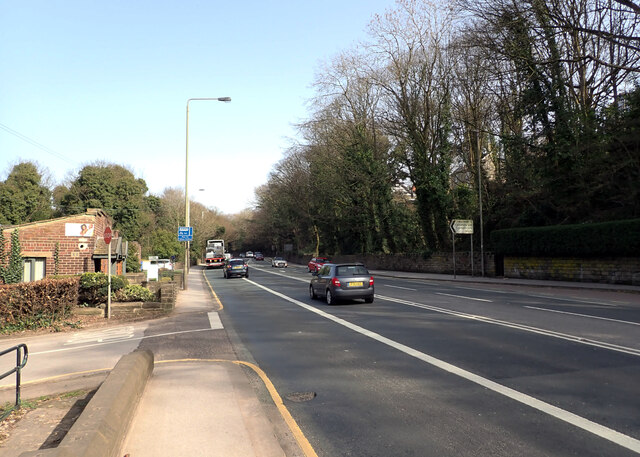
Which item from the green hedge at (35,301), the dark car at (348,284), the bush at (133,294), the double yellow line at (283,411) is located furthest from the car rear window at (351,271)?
the double yellow line at (283,411)

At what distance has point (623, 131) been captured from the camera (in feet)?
76.4

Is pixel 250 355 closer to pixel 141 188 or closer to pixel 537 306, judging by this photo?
pixel 537 306

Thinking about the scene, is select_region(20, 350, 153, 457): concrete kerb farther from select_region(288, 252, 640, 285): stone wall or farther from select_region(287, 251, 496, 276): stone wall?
select_region(287, 251, 496, 276): stone wall

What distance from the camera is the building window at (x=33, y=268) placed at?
18297mm

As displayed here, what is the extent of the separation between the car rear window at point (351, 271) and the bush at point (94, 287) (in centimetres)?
737

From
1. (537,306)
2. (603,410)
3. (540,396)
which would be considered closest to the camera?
(603,410)

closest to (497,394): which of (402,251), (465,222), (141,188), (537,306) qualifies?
(537,306)

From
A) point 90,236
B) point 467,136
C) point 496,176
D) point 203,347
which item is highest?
point 467,136

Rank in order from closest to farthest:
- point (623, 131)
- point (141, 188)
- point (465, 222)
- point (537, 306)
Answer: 1. point (537, 306)
2. point (623, 131)
3. point (465, 222)
4. point (141, 188)

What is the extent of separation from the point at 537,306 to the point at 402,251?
32.3 meters

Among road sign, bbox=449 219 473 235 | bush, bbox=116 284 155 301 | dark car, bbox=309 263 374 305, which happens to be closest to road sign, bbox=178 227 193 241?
bush, bbox=116 284 155 301

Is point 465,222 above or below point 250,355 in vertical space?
above

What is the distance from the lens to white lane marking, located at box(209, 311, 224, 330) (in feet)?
40.4

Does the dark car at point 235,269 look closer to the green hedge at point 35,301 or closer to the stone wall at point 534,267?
the stone wall at point 534,267
